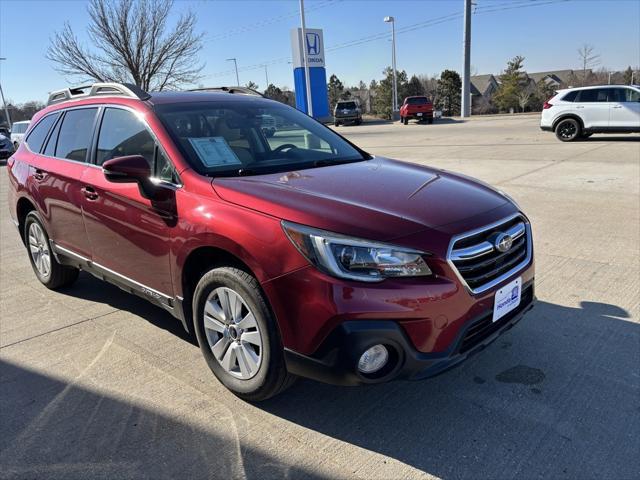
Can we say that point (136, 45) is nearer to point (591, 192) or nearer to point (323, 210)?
point (591, 192)

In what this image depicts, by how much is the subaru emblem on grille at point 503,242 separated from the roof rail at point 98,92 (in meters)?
2.55

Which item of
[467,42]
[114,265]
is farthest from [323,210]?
[467,42]

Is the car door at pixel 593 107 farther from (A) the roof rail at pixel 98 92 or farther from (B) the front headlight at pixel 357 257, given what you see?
(B) the front headlight at pixel 357 257

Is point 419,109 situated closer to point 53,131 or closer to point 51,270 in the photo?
point 53,131

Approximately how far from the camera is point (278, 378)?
103 inches

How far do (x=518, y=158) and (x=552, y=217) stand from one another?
645cm

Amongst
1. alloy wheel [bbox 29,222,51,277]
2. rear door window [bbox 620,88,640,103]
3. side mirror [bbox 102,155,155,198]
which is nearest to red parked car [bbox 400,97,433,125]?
rear door window [bbox 620,88,640,103]

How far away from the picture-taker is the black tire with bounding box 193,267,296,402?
8.22 ft

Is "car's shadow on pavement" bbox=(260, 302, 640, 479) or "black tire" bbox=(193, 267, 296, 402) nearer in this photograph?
"car's shadow on pavement" bbox=(260, 302, 640, 479)

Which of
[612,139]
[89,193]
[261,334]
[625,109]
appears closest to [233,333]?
[261,334]

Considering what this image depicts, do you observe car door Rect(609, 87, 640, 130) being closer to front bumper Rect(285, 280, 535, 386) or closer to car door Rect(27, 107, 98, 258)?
front bumper Rect(285, 280, 535, 386)

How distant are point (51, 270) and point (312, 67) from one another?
90.2 ft

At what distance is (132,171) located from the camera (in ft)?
9.57

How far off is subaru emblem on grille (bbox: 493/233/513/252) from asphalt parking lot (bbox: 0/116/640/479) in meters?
0.86
